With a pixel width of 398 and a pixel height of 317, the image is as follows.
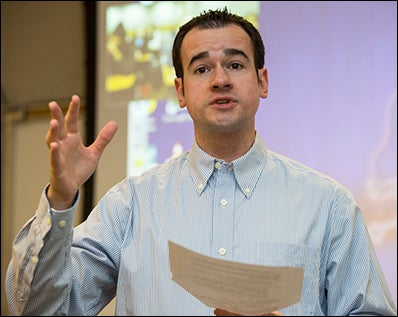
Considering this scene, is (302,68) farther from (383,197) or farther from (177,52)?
(177,52)

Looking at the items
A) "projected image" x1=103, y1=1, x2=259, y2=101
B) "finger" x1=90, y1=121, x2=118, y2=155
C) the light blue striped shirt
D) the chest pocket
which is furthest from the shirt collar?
"projected image" x1=103, y1=1, x2=259, y2=101

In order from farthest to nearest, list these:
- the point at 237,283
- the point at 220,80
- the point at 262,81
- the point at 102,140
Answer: the point at 262,81, the point at 220,80, the point at 102,140, the point at 237,283

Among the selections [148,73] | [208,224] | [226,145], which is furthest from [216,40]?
[148,73]

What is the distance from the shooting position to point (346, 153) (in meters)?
3.80

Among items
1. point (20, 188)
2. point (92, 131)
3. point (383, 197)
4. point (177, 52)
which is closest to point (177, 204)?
point (177, 52)

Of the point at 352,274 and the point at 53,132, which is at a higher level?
Result: the point at 53,132

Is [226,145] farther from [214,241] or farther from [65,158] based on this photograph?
[65,158]

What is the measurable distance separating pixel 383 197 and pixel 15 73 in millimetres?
2686

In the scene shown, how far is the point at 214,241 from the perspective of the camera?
1.85m

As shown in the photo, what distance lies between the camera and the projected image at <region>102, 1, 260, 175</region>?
423cm

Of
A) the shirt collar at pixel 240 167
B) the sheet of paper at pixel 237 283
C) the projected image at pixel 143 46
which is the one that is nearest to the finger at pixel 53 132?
the sheet of paper at pixel 237 283

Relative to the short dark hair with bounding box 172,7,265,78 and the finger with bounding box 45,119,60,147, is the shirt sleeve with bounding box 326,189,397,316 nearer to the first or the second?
the short dark hair with bounding box 172,7,265,78

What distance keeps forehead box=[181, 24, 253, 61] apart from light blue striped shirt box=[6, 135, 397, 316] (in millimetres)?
290

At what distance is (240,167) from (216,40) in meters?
0.36
